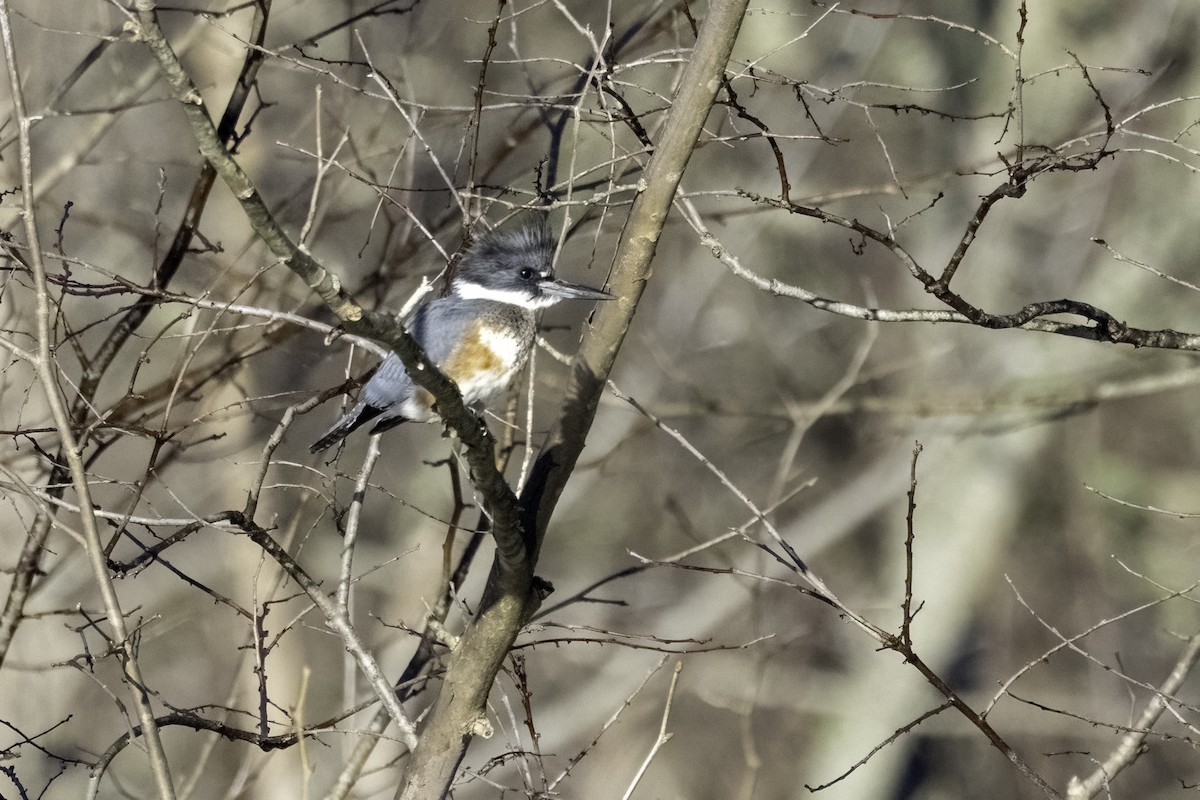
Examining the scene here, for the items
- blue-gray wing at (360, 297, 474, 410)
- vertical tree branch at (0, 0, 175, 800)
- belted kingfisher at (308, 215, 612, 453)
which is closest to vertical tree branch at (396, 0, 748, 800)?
belted kingfisher at (308, 215, 612, 453)

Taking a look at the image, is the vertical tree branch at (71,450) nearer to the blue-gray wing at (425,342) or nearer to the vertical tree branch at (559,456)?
the vertical tree branch at (559,456)

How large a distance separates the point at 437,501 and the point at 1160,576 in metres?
5.01

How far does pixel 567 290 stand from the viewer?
3.15 meters

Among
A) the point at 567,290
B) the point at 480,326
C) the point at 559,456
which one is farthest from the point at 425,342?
the point at 559,456

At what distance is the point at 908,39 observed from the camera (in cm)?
752

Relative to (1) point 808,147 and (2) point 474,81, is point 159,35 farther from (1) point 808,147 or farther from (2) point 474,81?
(1) point 808,147

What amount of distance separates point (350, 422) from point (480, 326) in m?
0.46

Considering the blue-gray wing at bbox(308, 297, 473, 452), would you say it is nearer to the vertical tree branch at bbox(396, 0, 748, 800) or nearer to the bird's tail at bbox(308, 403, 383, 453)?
the bird's tail at bbox(308, 403, 383, 453)

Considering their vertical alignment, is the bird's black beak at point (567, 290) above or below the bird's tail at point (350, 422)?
above

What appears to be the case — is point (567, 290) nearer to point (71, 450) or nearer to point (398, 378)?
point (398, 378)

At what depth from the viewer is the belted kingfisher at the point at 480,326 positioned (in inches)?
118

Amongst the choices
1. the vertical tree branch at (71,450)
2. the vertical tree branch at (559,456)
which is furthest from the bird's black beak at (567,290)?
the vertical tree branch at (71,450)

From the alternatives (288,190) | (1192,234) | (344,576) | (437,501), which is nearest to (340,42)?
(288,190)

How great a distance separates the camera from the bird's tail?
9.92 feet
